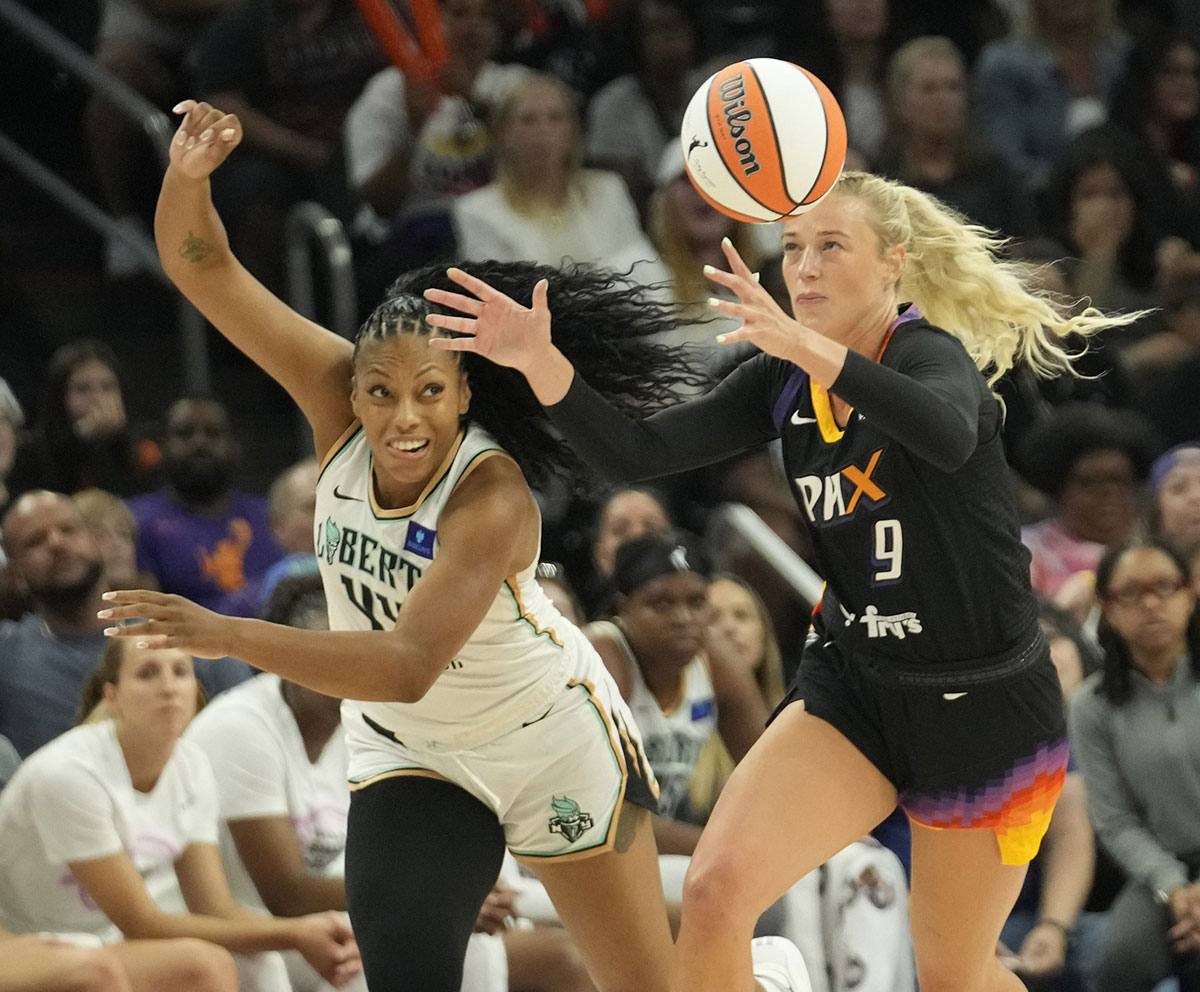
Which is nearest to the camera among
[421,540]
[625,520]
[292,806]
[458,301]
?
[458,301]

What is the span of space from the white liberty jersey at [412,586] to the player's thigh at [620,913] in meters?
0.31

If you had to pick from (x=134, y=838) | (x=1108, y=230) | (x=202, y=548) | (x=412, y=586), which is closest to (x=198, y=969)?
→ (x=134, y=838)

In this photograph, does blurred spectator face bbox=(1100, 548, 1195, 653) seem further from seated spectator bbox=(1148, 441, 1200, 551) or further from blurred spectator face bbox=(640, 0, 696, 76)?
blurred spectator face bbox=(640, 0, 696, 76)

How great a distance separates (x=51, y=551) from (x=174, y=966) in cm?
155

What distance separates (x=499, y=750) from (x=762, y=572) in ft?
9.83

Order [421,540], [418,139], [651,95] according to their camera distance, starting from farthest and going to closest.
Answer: [651,95], [418,139], [421,540]

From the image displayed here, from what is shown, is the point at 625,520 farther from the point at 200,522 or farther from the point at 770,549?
the point at 200,522

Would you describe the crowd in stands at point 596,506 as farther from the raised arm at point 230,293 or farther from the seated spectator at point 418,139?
the raised arm at point 230,293

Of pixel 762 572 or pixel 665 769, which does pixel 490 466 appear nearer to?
pixel 665 769

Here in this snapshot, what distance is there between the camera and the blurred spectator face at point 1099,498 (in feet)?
21.8

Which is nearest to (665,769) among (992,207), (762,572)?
(762,572)

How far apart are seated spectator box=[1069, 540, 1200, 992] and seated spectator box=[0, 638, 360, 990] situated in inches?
83.6

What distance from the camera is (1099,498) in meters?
6.64

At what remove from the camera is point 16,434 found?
21.2ft
